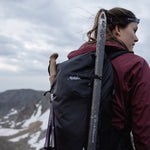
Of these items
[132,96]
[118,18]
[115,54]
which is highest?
[118,18]

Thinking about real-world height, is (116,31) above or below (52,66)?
above

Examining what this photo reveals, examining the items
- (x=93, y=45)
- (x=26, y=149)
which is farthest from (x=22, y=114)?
(x=93, y=45)

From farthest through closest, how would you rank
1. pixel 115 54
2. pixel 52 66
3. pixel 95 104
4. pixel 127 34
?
1. pixel 52 66
2. pixel 127 34
3. pixel 115 54
4. pixel 95 104

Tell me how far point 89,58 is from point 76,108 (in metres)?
0.65

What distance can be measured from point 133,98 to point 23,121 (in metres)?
91.4

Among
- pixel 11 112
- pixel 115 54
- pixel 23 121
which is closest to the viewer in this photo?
pixel 115 54

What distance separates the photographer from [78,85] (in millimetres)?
2512

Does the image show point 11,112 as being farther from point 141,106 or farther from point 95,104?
point 141,106

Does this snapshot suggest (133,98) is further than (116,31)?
No

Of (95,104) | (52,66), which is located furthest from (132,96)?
(52,66)

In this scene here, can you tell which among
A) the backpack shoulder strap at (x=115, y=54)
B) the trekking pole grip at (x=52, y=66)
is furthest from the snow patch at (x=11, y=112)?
the backpack shoulder strap at (x=115, y=54)

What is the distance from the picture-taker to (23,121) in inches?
3497

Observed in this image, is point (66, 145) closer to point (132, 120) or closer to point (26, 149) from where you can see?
point (132, 120)

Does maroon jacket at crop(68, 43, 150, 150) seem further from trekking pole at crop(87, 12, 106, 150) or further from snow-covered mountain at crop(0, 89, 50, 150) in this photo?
snow-covered mountain at crop(0, 89, 50, 150)
